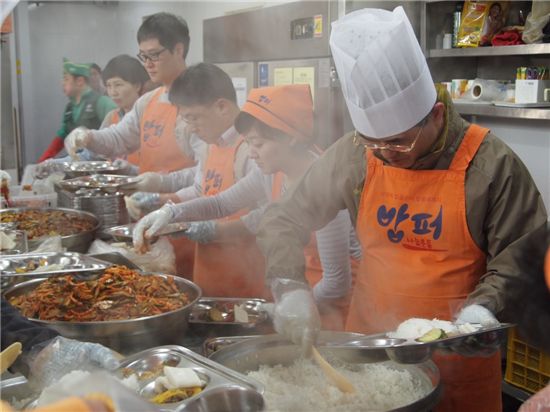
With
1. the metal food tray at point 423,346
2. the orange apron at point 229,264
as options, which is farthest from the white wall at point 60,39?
the metal food tray at point 423,346

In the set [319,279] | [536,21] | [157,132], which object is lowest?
[319,279]

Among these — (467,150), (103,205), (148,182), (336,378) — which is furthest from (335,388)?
(148,182)

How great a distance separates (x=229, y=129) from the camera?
2621 millimetres

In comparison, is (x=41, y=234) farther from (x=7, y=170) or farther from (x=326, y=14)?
(x=326, y=14)

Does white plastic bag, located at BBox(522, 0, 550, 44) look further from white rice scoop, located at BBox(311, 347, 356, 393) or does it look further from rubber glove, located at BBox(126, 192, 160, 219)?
white rice scoop, located at BBox(311, 347, 356, 393)

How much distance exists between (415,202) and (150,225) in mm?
1040

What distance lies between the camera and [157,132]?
3.12 m

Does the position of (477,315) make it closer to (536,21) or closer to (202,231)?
(202,231)

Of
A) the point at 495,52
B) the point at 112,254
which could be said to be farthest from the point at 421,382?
the point at 495,52

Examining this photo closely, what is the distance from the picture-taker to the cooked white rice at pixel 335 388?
129 centimetres

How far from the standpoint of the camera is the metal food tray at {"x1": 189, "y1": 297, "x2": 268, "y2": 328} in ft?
5.64

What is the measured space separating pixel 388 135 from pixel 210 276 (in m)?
1.19

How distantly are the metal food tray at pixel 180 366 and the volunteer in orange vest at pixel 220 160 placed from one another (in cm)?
113

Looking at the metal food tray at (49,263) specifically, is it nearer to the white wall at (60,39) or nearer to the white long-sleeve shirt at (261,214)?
the white long-sleeve shirt at (261,214)
